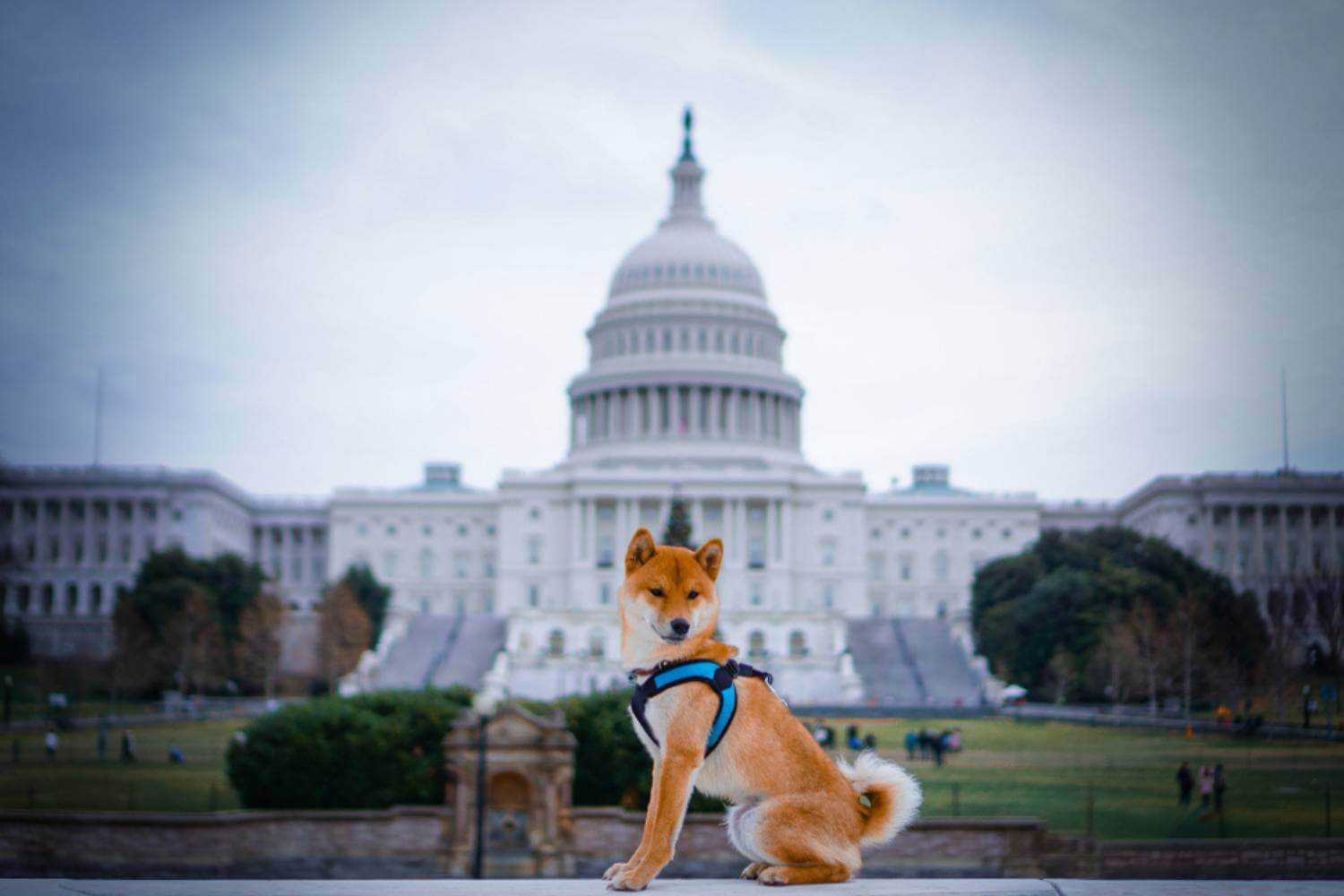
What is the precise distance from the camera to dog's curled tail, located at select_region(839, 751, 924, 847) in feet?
24.6

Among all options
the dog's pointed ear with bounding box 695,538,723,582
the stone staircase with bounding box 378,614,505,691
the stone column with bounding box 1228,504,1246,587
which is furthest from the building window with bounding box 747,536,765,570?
the dog's pointed ear with bounding box 695,538,723,582

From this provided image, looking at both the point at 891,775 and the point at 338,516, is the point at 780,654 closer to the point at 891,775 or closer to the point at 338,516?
the point at 338,516

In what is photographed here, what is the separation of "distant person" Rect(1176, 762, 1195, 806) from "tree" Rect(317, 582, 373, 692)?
2162 inches

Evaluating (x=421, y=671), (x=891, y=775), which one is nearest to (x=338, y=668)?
(x=421, y=671)

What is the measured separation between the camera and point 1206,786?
28.9 meters

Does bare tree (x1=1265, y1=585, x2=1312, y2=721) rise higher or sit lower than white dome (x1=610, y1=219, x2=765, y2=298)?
lower

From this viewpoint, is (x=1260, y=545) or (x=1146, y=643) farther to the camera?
(x=1260, y=545)

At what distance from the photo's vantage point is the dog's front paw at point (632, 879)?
22.2 ft

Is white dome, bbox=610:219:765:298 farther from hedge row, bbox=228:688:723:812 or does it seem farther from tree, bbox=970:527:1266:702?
hedge row, bbox=228:688:723:812

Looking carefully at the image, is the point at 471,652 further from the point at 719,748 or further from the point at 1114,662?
the point at 719,748

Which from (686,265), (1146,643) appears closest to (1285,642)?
(1146,643)

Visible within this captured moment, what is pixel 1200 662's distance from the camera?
164ft

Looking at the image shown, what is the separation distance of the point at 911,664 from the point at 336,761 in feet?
175

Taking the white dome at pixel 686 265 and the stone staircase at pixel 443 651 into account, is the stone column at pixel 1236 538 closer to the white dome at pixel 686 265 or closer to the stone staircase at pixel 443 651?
the stone staircase at pixel 443 651
